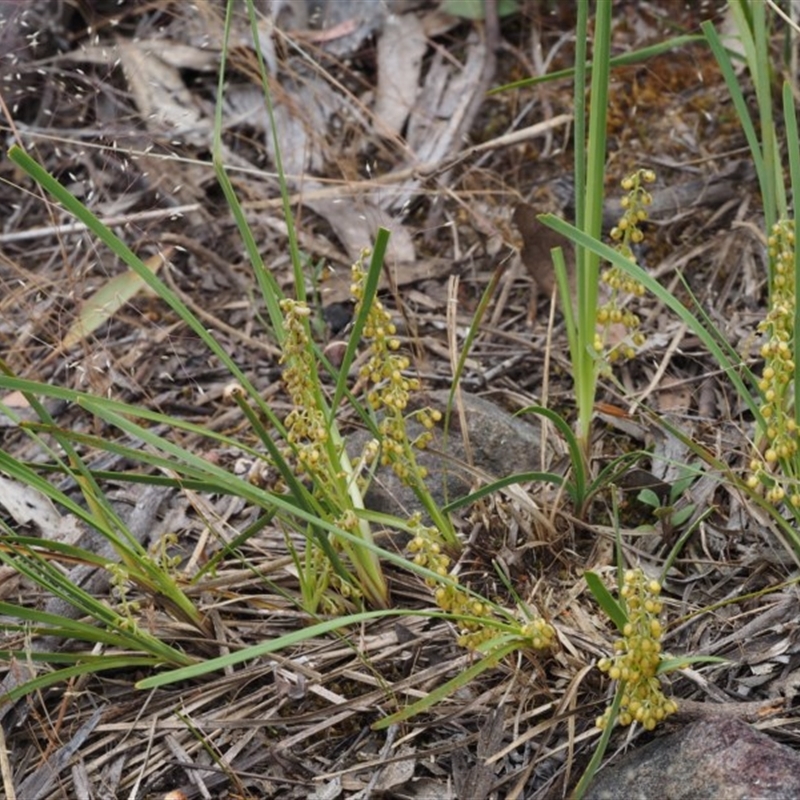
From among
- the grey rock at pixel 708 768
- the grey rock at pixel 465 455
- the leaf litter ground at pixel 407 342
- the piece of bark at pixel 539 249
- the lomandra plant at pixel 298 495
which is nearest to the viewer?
the grey rock at pixel 708 768

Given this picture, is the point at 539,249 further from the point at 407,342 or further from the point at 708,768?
the point at 708,768

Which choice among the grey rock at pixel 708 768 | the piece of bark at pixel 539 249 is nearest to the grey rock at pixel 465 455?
the piece of bark at pixel 539 249

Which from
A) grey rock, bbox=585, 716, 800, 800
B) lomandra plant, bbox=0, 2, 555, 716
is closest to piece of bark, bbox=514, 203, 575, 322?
lomandra plant, bbox=0, 2, 555, 716

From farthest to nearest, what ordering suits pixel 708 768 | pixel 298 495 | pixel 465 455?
1. pixel 465 455
2. pixel 298 495
3. pixel 708 768

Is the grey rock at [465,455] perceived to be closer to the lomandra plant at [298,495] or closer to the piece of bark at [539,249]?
the lomandra plant at [298,495]

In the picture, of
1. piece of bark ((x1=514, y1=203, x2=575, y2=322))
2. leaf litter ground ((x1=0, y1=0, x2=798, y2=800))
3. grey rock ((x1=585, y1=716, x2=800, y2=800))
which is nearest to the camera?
grey rock ((x1=585, y1=716, x2=800, y2=800))

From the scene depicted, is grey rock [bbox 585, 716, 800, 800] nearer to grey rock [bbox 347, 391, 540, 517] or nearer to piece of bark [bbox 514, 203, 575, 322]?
grey rock [bbox 347, 391, 540, 517]

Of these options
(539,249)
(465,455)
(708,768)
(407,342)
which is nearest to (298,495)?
(465,455)

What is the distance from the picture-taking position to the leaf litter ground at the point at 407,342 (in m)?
1.69

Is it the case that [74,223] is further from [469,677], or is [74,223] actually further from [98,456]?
[469,677]

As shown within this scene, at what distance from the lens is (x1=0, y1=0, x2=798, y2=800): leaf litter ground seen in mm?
1689

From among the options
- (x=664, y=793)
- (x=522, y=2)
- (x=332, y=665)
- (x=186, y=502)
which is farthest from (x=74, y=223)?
(x=664, y=793)

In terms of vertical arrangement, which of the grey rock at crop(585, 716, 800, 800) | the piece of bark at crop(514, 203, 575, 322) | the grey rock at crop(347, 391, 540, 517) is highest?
the piece of bark at crop(514, 203, 575, 322)

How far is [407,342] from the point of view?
2441 millimetres
